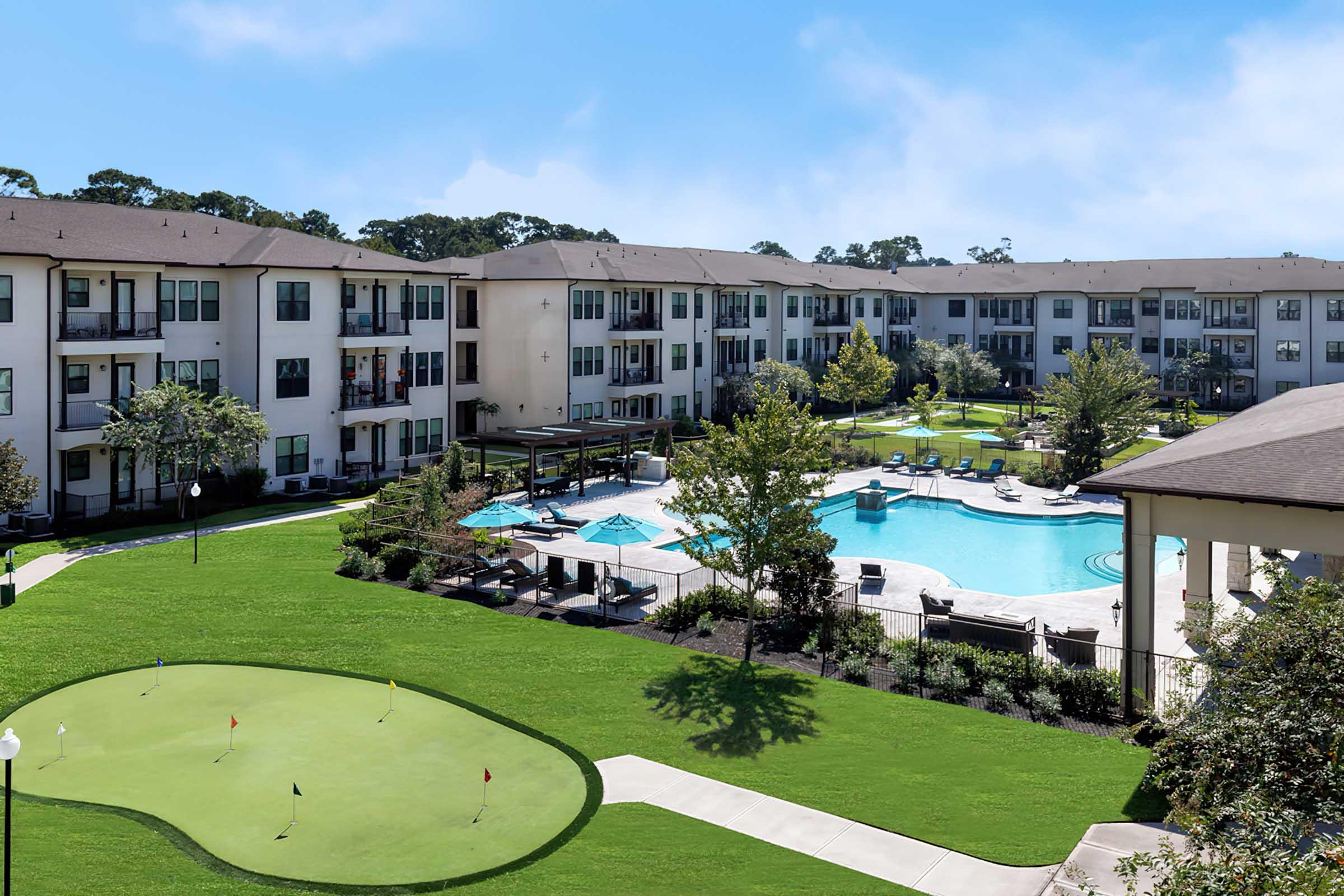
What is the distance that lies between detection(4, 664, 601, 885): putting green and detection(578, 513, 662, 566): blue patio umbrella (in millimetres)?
7600

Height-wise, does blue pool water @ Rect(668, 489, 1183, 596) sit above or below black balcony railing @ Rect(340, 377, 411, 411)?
below

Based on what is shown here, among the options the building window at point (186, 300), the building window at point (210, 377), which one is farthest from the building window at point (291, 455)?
the building window at point (186, 300)

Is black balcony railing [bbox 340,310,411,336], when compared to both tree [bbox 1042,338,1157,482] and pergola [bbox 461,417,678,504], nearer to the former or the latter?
pergola [bbox 461,417,678,504]

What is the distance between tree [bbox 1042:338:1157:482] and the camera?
45.3 meters

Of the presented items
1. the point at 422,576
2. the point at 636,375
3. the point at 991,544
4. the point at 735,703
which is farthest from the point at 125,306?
the point at 991,544

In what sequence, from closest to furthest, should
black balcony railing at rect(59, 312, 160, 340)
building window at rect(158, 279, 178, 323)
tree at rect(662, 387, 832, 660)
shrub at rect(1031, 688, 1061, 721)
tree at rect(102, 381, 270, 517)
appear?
shrub at rect(1031, 688, 1061, 721)
tree at rect(662, 387, 832, 660)
tree at rect(102, 381, 270, 517)
black balcony railing at rect(59, 312, 160, 340)
building window at rect(158, 279, 178, 323)

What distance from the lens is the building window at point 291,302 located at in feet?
137

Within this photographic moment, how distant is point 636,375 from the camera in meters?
60.1

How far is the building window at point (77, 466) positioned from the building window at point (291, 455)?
7124mm

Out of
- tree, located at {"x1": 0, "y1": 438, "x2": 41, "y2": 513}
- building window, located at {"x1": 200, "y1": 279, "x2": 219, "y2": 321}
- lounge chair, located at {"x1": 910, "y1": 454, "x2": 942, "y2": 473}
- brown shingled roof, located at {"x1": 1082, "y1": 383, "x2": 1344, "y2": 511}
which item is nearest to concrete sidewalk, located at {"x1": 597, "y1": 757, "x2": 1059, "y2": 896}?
brown shingled roof, located at {"x1": 1082, "y1": 383, "x2": 1344, "y2": 511}

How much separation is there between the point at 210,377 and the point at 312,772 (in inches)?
1097

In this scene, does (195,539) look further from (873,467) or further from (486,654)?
(873,467)

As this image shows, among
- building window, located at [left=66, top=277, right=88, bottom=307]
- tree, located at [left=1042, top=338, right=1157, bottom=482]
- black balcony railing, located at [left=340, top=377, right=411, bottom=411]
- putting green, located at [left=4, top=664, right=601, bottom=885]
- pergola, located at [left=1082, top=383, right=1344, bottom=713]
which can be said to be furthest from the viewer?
tree, located at [left=1042, top=338, right=1157, bottom=482]

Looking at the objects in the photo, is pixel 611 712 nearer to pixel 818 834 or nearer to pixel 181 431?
pixel 818 834
